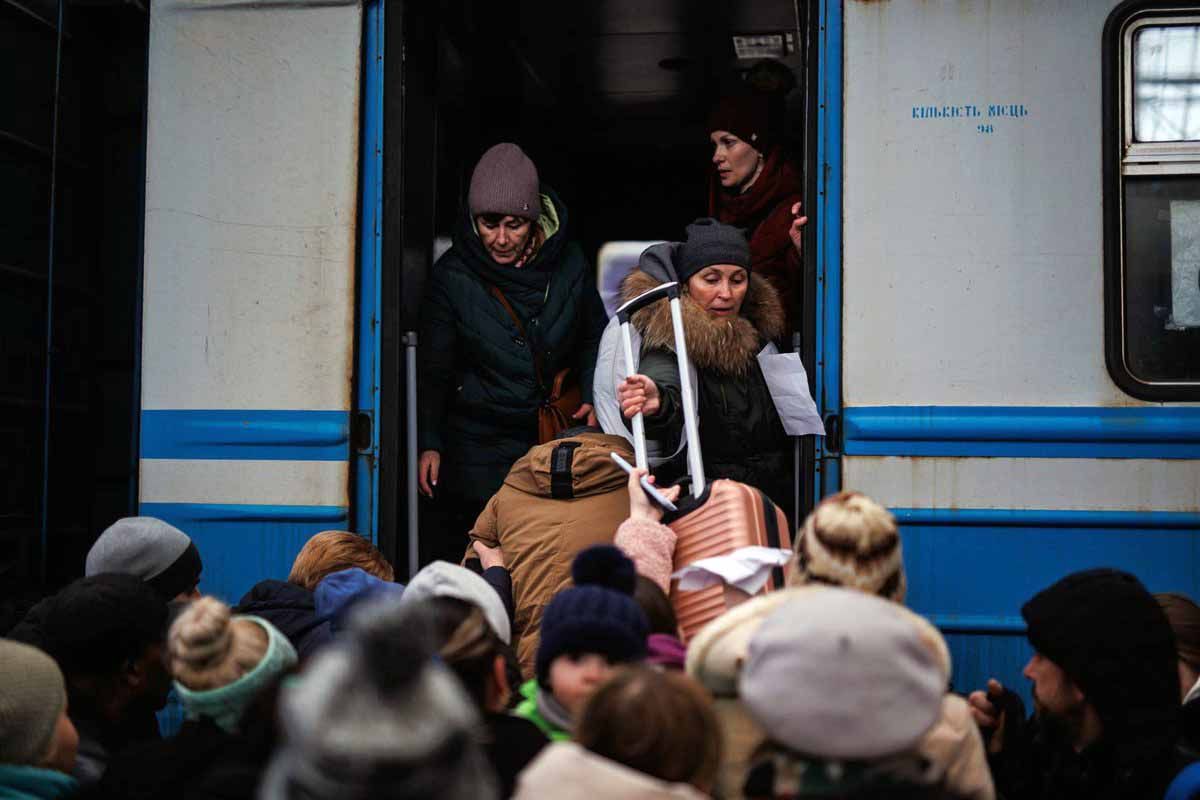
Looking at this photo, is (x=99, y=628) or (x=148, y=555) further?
(x=148, y=555)

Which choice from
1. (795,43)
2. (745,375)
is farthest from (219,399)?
(795,43)

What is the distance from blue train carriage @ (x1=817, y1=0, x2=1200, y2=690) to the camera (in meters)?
4.36

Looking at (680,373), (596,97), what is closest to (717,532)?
(680,373)

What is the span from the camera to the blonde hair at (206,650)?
2.66m

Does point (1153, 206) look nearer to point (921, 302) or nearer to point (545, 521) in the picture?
point (921, 302)

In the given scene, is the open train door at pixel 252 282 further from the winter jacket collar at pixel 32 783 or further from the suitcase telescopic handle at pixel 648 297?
the winter jacket collar at pixel 32 783

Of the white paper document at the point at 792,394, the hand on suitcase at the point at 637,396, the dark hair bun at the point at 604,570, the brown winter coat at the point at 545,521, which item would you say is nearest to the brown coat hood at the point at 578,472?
the brown winter coat at the point at 545,521

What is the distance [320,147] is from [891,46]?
1.92m

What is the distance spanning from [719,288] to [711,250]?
13cm

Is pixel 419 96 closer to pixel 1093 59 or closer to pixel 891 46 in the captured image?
pixel 891 46

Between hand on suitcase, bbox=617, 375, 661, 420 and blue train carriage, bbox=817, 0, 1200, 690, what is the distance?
0.56 meters

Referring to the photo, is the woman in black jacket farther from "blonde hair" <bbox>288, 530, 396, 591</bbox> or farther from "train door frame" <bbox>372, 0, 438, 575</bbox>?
"blonde hair" <bbox>288, 530, 396, 591</bbox>

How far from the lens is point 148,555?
3914 mm

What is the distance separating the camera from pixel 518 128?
292 inches
